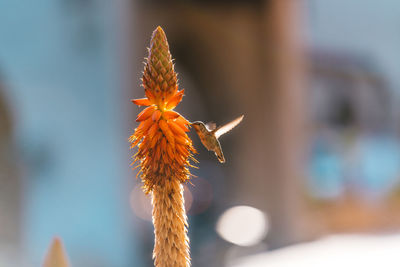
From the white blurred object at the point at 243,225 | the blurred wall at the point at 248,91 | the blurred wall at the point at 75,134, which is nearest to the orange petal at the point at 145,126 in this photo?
the blurred wall at the point at 75,134

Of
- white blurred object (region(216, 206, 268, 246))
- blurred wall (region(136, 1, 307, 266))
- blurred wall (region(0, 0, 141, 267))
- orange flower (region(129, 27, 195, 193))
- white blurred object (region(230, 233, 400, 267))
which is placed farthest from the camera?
white blurred object (region(216, 206, 268, 246))

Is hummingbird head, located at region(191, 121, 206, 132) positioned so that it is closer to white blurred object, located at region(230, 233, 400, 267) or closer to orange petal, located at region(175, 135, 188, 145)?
orange petal, located at region(175, 135, 188, 145)

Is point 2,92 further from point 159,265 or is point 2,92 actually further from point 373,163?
point 373,163

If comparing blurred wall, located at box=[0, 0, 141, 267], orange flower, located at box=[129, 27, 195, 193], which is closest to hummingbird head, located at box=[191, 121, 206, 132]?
orange flower, located at box=[129, 27, 195, 193]

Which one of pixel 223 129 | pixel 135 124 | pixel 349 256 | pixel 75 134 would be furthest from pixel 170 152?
pixel 75 134

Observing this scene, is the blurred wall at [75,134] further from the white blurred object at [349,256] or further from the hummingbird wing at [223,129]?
the hummingbird wing at [223,129]

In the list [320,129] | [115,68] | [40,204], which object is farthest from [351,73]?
[40,204]
